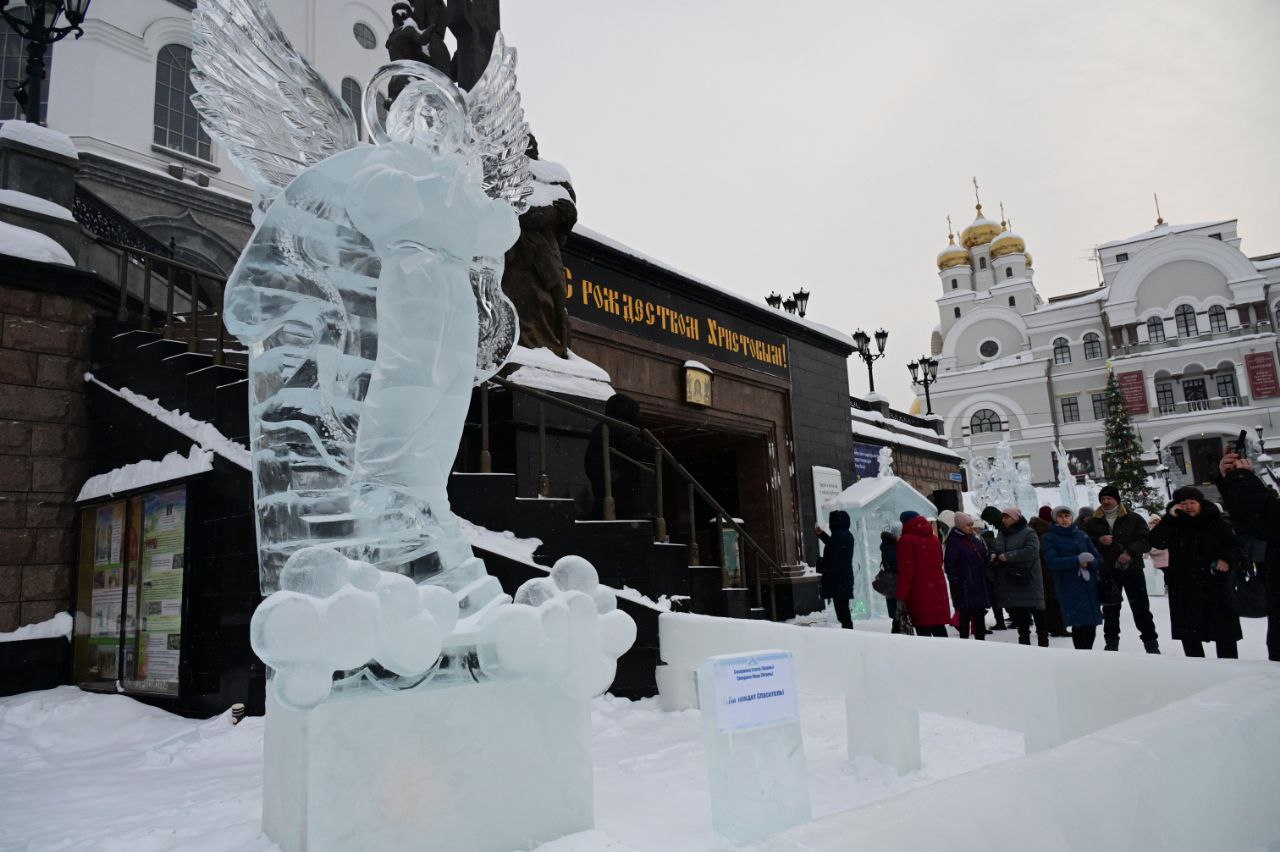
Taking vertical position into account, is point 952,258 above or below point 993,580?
above

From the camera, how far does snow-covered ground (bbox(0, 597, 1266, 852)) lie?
281 cm

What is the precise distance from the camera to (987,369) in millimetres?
46938

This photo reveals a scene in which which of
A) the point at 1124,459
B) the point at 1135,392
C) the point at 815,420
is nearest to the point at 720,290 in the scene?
the point at 815,420

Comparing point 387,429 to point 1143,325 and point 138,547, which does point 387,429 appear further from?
point 1143,325

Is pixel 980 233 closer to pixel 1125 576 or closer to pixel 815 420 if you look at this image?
pixel 815 420

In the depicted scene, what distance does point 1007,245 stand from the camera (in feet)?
178

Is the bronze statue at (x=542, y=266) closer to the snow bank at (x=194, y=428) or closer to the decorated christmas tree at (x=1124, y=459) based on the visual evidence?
the snow bank at (x=194, y=428)

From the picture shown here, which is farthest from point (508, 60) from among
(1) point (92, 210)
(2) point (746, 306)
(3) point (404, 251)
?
(2) point (746, 306)

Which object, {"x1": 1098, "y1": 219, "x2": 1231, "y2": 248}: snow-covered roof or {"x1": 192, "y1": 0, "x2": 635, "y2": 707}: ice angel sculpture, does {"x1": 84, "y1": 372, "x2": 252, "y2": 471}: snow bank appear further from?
{"x1": 1098, "y1": 219, "x2": 1231, "y2": 248}: snow-covered roof

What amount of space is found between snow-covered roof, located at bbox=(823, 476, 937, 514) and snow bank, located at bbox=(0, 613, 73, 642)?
30.2 feet

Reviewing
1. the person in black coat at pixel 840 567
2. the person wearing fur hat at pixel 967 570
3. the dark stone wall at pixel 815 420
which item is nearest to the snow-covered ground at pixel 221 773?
the person wearing fur hat at pixel 967 570

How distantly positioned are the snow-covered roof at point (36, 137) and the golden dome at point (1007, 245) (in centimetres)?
5672

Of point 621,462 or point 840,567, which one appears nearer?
point 621,462

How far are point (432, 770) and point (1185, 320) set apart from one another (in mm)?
49691
